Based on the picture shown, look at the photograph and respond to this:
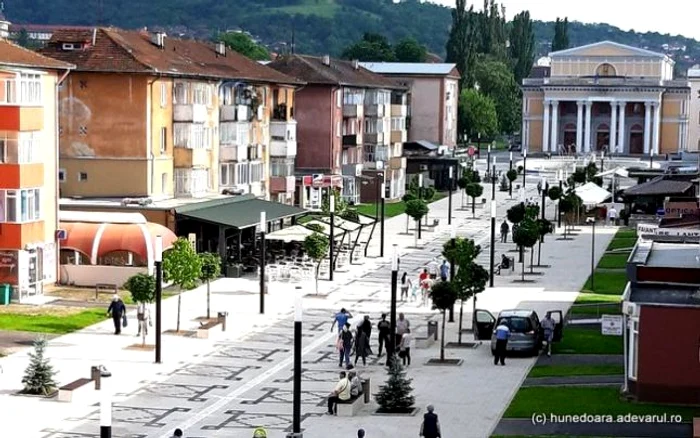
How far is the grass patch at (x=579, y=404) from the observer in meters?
A: 34.0

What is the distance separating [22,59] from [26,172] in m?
4.21

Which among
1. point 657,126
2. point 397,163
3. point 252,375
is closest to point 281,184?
point 397,163

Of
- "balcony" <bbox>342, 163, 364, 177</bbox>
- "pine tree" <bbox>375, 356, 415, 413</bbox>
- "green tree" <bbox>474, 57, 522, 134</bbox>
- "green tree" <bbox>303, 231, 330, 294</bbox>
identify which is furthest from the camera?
"green tree" <bbox>474, 57, 522, 134</bbox>

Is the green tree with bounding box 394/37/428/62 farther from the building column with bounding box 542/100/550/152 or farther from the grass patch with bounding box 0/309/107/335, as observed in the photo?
the grass patch with bounding box 0/309/107/335

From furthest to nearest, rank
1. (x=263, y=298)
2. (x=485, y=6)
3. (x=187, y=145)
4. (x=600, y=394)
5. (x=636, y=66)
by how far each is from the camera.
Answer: (x=485, y=6) < (x=636, y=66) < (x=187, y=145) < (x=263, y=298) < (x=600, y=394)

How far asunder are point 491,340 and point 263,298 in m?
10.4

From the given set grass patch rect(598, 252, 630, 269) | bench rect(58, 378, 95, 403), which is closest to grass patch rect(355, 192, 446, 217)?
grass patch rect(598, 252, 630, 269)

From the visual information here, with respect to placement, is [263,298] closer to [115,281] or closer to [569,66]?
[115,281]

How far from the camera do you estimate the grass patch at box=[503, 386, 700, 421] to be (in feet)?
112

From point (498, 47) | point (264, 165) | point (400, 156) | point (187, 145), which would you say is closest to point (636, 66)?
point (498, 47)

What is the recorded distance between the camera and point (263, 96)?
83312mm

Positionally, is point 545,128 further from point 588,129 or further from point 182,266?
point 182,266

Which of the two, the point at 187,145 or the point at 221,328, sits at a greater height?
the point at 187,145

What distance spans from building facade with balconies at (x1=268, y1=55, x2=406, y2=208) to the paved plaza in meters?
37.0
